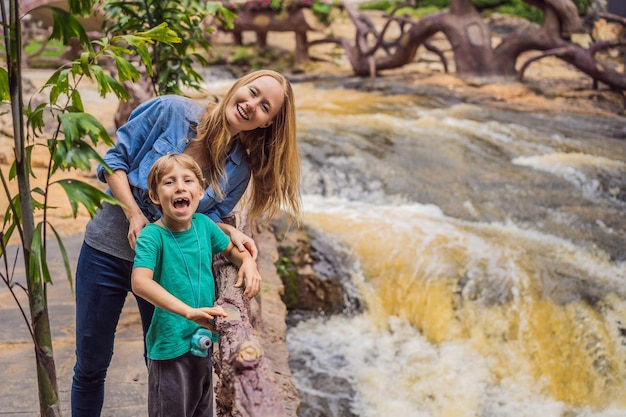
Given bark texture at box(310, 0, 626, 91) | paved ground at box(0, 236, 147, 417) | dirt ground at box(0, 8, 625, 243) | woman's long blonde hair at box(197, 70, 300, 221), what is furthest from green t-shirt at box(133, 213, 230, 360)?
bark texture at box(310, 0, 626, 91)

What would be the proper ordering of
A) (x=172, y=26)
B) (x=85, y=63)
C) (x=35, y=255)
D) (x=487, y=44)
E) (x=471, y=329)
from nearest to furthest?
(x=35, y=255) < (x=85, y=63) < (x=172, y=26) < (x=471, y=329) < (x=487, y=44)

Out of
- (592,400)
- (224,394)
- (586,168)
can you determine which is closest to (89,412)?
(224,394)

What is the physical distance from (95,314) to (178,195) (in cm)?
54

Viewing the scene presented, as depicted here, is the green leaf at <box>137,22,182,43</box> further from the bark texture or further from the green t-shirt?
the bark texture

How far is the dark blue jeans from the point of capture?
2.16 m

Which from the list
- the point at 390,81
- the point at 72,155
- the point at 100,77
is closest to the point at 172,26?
the point at 100,77

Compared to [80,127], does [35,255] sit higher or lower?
lower

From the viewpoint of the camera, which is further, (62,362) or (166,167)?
(62,362)

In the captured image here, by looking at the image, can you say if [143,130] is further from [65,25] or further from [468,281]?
[468,281]

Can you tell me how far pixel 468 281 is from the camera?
16.9ft

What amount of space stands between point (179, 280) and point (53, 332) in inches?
76.0

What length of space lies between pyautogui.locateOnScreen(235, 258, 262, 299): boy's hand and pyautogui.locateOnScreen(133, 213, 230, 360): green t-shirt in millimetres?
120

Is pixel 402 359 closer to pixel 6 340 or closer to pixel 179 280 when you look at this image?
pixel 6 340

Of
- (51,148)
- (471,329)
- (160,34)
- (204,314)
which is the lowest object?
(471,329)
